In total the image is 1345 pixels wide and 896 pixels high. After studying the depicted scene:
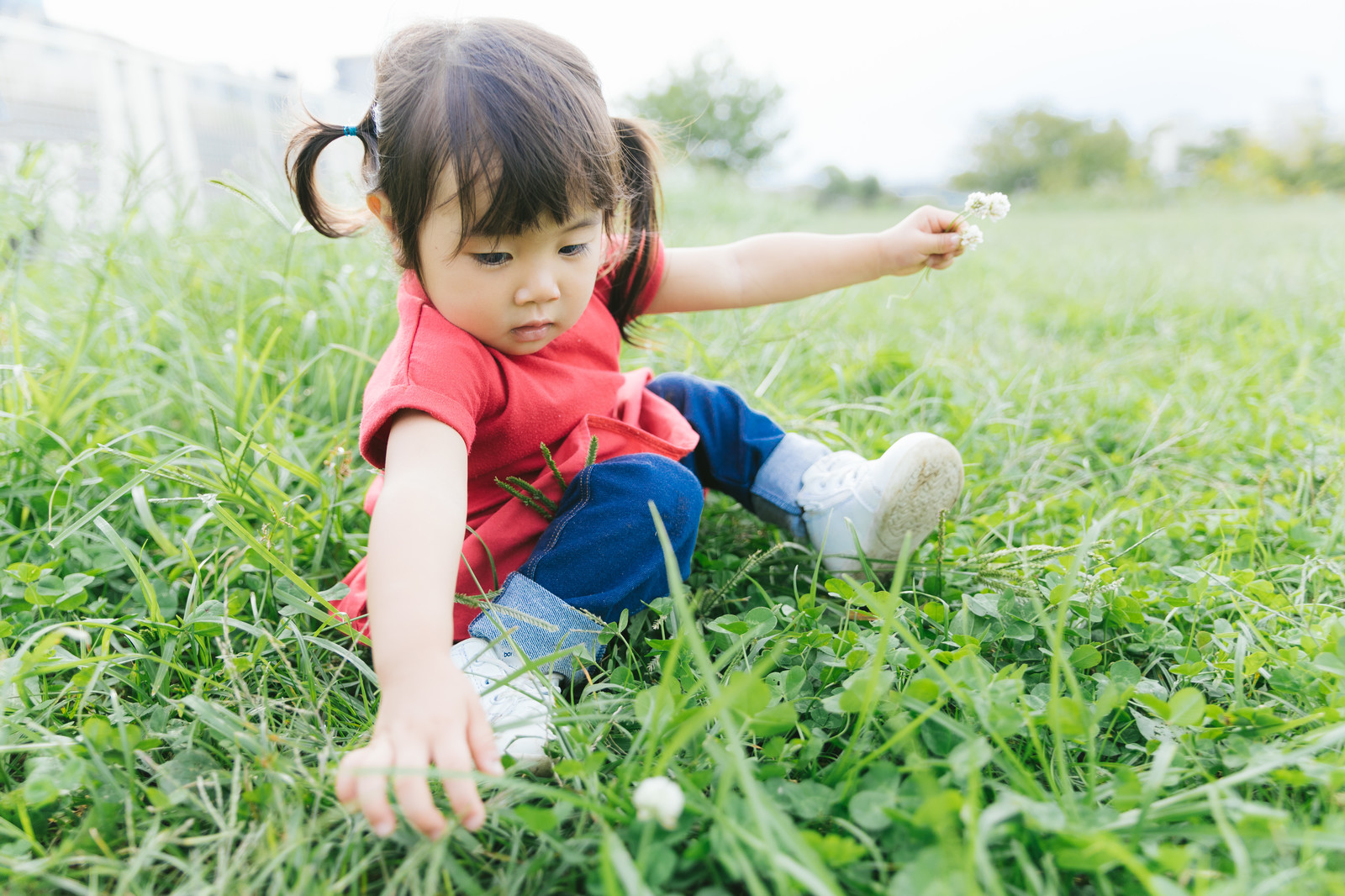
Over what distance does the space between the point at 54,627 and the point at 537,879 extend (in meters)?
0.70

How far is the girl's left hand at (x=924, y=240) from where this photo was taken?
4.85ft

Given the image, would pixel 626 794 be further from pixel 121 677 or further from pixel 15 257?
pixel 15 257

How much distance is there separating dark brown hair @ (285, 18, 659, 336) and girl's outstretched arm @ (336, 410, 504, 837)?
0.36 m

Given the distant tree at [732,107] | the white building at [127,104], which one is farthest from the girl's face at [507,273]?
the distant tree at [732,107]

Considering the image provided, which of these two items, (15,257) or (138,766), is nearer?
(138,766)

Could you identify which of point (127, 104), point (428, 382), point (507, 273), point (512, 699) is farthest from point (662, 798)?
point (127, 104)

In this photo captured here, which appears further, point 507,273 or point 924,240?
point 924,240

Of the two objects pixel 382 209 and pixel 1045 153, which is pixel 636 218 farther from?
pixel 1045 153

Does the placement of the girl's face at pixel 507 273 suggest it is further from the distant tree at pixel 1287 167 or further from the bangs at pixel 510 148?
the distant tree at pixel 1287 167

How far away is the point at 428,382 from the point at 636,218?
2.03 ft

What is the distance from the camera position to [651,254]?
158cm

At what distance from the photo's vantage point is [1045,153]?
4353cm

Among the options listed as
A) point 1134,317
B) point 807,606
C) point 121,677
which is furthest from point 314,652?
point 1134,317

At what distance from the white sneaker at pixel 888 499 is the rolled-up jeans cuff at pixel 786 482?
0.19ft
